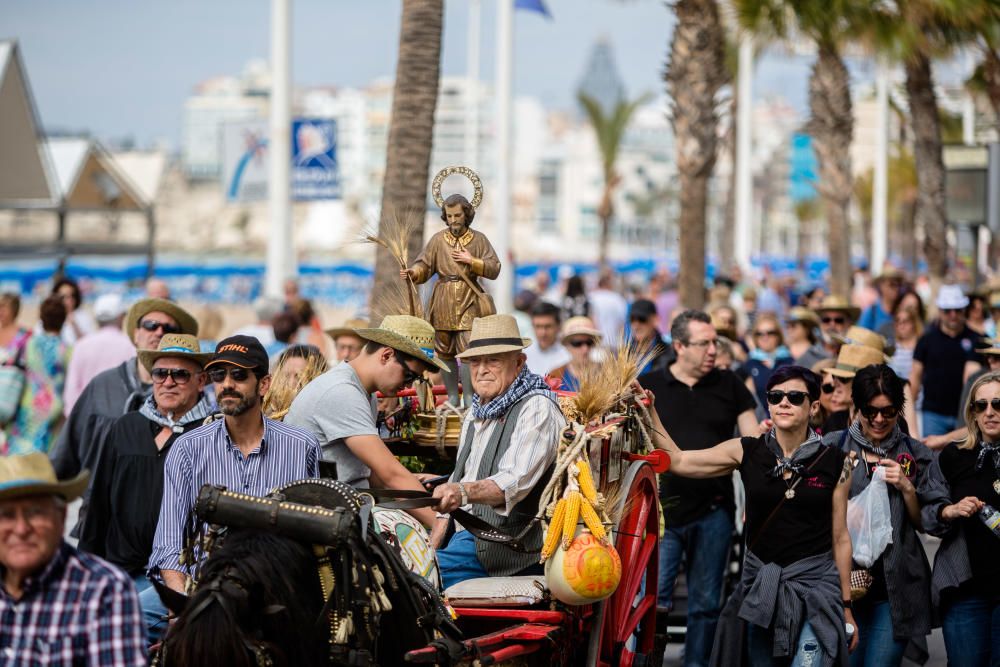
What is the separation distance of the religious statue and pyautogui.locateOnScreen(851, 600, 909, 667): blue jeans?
2603mm

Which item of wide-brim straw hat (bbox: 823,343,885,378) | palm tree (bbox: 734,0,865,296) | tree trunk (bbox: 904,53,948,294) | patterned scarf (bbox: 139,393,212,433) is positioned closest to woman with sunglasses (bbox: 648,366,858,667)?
wide-brim straw hat (bbox: 823,343,885,378)

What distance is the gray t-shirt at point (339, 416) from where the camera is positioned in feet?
21.2

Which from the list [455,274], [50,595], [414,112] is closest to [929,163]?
[414,112]

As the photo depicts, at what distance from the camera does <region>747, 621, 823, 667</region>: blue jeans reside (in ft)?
21.4

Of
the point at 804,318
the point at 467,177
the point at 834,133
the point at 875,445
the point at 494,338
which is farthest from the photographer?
the point at 834,133

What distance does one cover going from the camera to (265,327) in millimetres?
13539

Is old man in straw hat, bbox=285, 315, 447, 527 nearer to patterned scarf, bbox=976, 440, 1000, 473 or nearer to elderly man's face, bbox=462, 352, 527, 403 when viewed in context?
elderly man's face, bbox=462, 352, 527, 403

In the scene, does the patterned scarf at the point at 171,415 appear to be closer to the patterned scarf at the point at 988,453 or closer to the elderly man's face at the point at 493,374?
the elderly man's face at the point at 493,374

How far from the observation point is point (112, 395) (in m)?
8.25

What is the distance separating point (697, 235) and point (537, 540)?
15.3 m

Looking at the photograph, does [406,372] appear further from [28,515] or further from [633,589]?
[28,515]

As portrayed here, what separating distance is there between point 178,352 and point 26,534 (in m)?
2.96

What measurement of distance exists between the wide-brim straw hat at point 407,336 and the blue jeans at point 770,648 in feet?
6.34

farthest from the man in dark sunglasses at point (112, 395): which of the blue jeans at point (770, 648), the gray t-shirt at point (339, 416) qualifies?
the blue jeans at point (770, 648)
